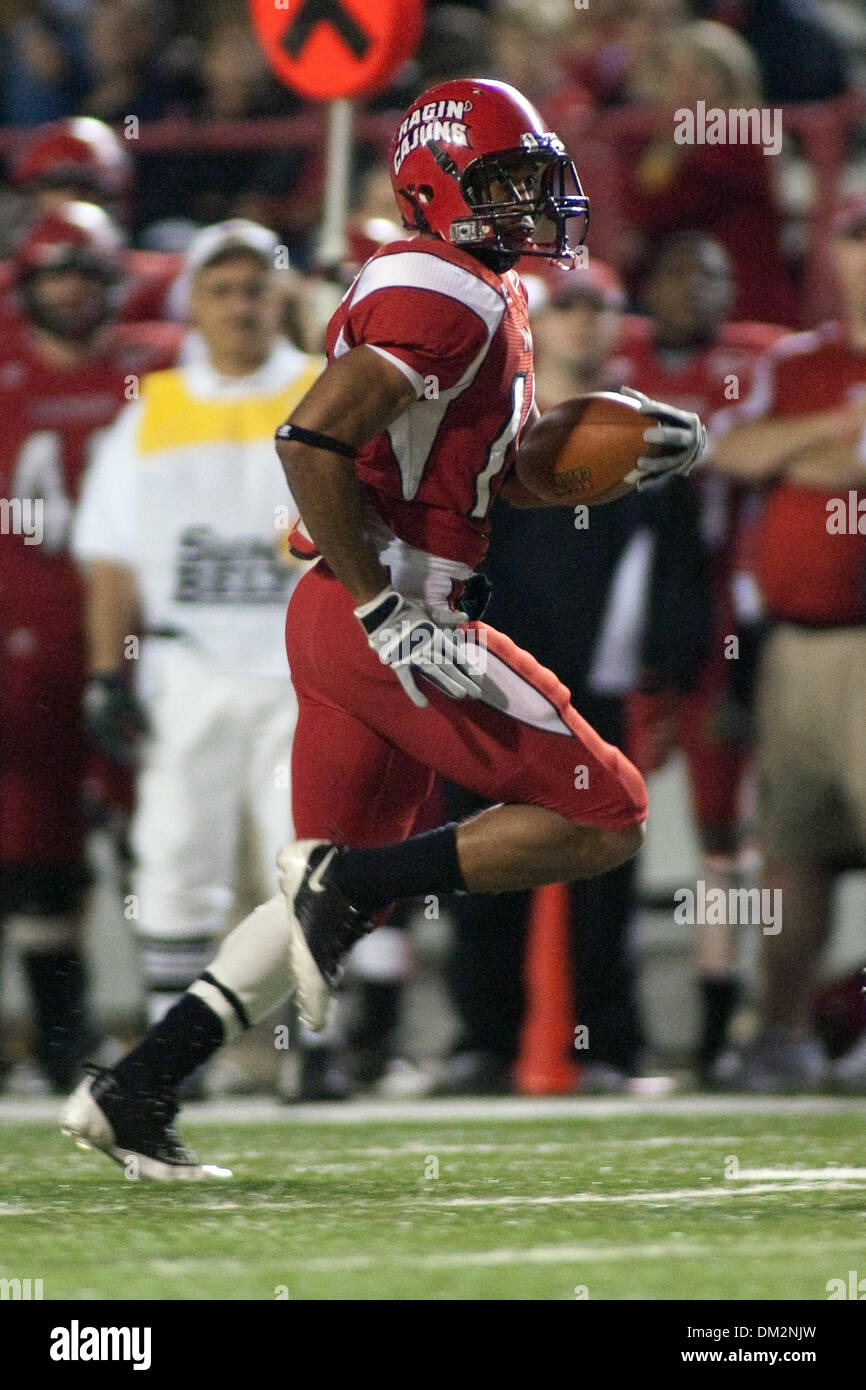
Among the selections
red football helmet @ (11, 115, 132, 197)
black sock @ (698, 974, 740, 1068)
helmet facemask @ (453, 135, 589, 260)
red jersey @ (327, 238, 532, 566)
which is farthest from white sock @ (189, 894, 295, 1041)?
red football helmet @ (11, 115, 132, 197)

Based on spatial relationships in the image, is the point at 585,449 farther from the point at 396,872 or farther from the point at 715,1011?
the point at 715,1011

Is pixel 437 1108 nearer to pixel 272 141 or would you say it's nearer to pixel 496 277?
pixel 496 277

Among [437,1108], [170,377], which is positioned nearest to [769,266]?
[170,377]

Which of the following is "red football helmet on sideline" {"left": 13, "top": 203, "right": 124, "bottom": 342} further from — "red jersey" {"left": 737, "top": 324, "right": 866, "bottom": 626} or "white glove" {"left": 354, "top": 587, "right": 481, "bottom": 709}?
"white glove" {"left": 354, "top": 587, "right": 481, "bottom": 709}

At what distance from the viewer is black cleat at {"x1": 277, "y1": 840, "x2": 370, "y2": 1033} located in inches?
172

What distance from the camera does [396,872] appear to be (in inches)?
172

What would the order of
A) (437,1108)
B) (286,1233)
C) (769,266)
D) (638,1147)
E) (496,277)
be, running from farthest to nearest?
1. (769,266)
2. (437,1108)
3. (638,1147)
4. (496,277)
5. (286,1233)

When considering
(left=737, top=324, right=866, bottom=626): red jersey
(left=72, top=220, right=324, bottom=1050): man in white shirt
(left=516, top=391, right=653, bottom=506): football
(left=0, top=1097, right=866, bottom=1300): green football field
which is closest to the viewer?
(left=0, top=1097, right=866, bottom=1300): green football field

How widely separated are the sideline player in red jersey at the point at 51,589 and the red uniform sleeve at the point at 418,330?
8.27 ft

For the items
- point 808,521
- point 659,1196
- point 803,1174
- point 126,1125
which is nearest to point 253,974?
point 126,1125

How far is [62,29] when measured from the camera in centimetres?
972

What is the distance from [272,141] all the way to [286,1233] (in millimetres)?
5385

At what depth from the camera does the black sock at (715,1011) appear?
6781mm

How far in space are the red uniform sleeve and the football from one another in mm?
405
